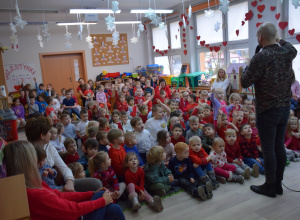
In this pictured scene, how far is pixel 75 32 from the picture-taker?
9.26 meters

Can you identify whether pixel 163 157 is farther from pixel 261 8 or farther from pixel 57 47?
pixel 57 47

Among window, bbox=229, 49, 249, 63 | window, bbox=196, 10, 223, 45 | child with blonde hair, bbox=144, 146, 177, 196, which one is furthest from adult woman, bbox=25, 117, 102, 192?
window, bbox=196, 10, 223, 45

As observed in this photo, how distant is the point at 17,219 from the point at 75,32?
30.4 feet

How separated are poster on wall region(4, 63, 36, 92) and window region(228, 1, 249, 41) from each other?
662cm

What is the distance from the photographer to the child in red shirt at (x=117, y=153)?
2625 mm

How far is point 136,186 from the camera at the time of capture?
2469 mm

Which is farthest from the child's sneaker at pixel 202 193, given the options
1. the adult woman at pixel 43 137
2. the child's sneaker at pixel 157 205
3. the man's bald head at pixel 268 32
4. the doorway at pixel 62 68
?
the doorway at pixel 62 68

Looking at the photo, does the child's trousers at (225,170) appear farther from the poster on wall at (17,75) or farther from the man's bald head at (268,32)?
the poster on wall at (17,75)

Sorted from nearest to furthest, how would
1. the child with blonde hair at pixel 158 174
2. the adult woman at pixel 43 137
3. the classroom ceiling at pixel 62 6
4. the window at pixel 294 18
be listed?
the adult woman at pixel 43 137
the child with blonde hair at pixel 158 174
the window at pixel 294 18
the classroom ceiling at pixel 62 6

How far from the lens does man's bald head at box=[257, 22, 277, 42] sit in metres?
2.00

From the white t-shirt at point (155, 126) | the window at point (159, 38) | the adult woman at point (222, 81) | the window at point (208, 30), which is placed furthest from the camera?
the window at point (159, 38)

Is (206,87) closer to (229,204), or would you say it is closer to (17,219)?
(229,204)

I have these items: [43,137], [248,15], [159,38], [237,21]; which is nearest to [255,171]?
[43,137]

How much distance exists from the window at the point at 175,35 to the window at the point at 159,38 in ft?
1.37
